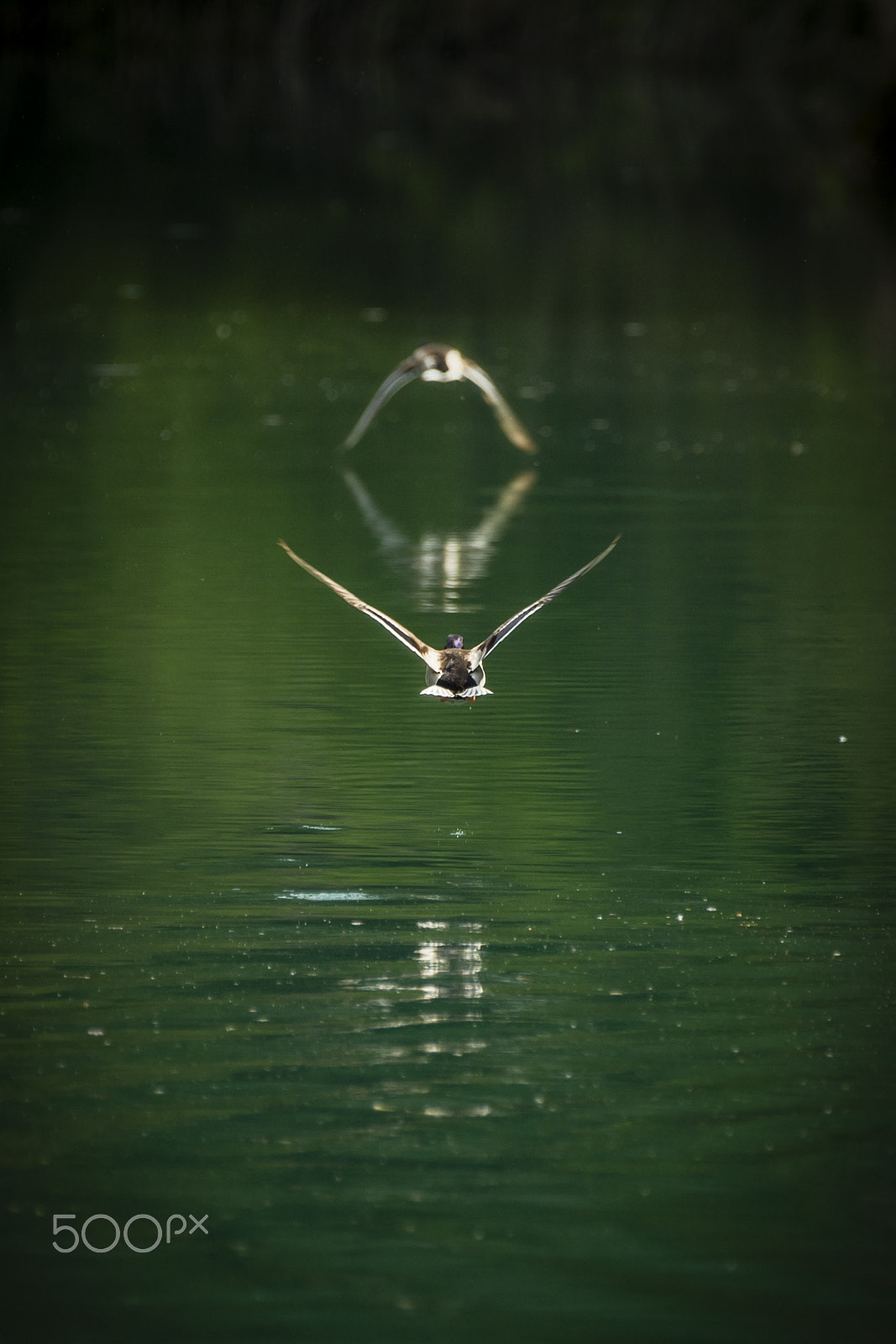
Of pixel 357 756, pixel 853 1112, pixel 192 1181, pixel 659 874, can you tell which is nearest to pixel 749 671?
pixel 357 756

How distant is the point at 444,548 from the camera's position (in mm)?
19203

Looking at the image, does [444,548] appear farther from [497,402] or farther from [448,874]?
[448,874]

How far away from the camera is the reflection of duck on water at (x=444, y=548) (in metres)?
17.3

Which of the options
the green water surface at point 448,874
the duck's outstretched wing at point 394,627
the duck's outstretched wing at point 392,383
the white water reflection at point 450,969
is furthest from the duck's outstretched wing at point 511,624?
the duck's outstretched wing at point 392,383

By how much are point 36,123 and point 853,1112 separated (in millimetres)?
57120

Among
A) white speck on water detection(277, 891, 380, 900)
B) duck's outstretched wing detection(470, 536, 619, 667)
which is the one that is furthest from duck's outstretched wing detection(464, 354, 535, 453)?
white speck on water detection(277, 891, 380, 900)

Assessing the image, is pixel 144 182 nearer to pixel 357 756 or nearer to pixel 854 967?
pixel 357 756

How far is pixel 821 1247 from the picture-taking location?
7395 mm

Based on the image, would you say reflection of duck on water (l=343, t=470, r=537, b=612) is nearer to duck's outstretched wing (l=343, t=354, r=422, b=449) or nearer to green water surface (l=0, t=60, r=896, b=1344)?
green water surface (l=0, t=60, r=896, b=1344)
